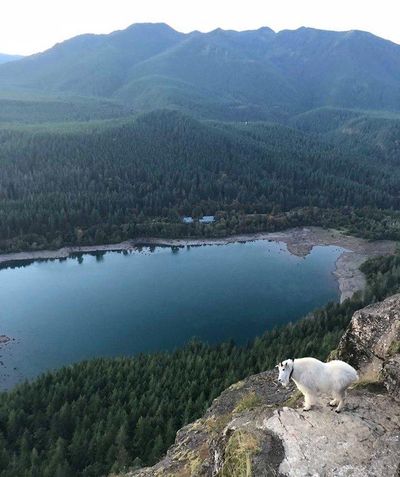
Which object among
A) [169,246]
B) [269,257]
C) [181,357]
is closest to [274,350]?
[181,357]

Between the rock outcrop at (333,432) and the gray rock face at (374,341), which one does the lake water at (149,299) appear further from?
the gray rock face at (374,341)

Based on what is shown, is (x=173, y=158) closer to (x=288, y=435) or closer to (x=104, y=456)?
(x=104, y=456)

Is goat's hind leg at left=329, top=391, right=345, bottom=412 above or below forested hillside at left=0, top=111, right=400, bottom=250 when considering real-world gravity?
above

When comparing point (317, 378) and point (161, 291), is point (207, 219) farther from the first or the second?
point (317, 378)

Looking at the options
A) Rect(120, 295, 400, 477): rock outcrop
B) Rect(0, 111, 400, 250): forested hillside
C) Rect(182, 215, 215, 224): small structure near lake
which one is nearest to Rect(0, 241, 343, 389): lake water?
Rect(0, 111, 400, 250): forested hillside

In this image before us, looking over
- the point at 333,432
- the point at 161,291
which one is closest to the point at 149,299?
the point at 161,291

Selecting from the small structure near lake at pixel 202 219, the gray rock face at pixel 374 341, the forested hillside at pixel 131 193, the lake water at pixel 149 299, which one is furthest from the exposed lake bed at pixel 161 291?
the gray rock face at pixel 374 341

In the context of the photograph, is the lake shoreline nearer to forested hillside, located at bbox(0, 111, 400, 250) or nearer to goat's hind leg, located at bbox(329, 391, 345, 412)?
forested hillside, located at bbox(0, 111, 400, 250)

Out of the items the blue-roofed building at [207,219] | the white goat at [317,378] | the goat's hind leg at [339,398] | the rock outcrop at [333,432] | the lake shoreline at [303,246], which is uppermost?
the white goat at [317,378]
